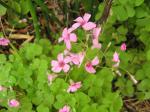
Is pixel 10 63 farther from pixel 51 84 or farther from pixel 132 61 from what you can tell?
pixel 132 61

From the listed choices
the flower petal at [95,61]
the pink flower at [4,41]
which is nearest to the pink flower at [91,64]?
the flower petal at [95,61]

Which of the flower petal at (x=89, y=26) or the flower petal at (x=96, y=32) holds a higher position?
the flower petal at (x=89, y=26)

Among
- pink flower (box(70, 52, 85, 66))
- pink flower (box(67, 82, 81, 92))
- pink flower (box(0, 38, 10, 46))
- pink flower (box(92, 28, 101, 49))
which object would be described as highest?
pink flower (box(92, 28, 101, 49))

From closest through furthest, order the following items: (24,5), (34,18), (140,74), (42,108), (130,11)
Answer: (42,108)
(130,11)
(140,74)
(34,18)
(24,5)

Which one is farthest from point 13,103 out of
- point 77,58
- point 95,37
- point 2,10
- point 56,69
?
point 2,10

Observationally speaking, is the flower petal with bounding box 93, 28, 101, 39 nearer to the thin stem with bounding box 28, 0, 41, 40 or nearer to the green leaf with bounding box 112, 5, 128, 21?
the green leaf with bounding box 112, 5, 128, 21

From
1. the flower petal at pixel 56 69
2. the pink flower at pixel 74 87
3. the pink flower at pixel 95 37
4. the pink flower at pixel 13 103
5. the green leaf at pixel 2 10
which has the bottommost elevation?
the pink flower at pixel 13 103

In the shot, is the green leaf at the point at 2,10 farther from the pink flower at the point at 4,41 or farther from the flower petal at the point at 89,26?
the flower petal at the point at 89,26

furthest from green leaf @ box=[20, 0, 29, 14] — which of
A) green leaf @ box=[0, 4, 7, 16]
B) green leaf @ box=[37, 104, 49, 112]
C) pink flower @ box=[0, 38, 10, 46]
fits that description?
green leaf @ box=[37, 104, 49, 112]

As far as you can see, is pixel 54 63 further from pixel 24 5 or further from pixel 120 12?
pixel 24 5
